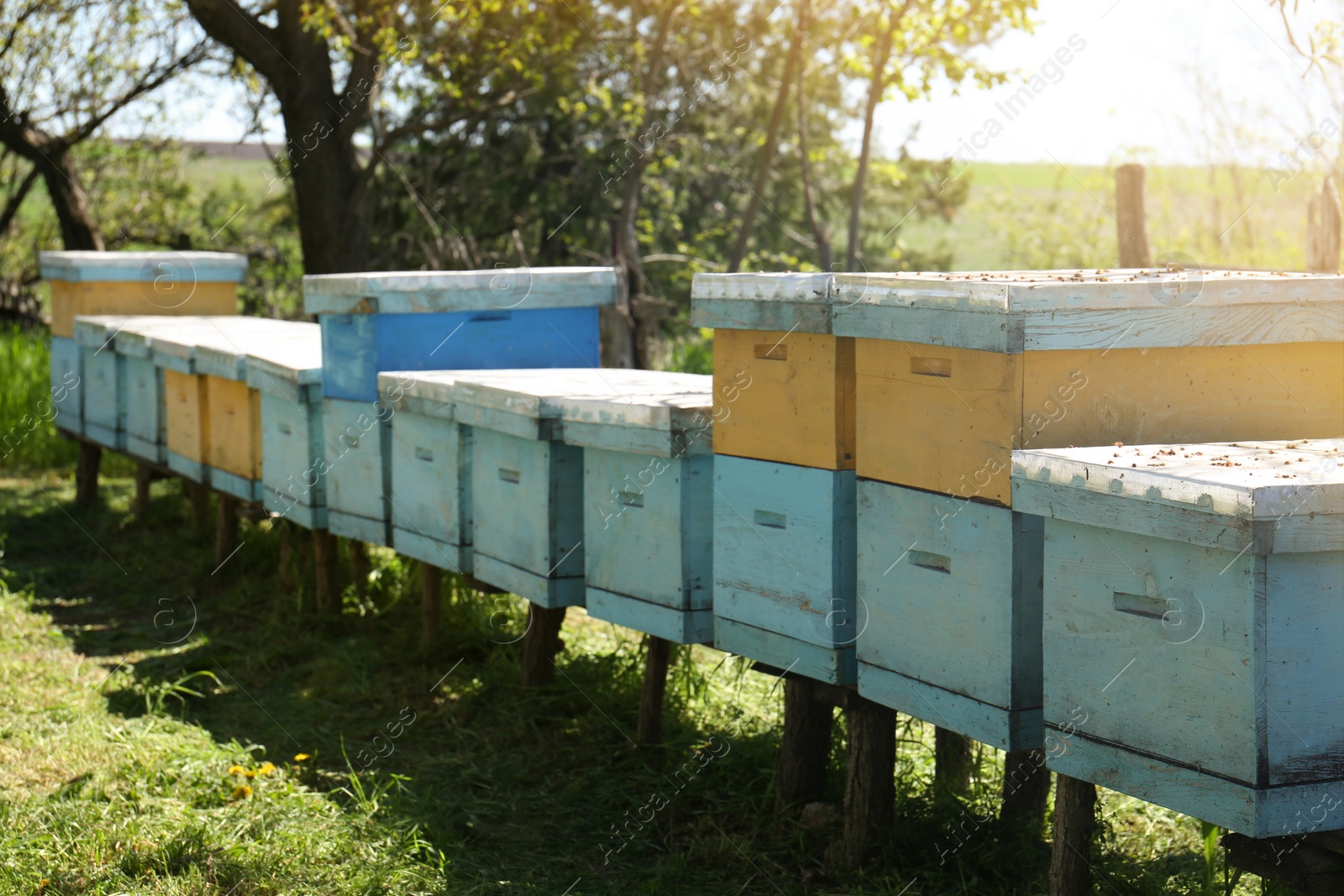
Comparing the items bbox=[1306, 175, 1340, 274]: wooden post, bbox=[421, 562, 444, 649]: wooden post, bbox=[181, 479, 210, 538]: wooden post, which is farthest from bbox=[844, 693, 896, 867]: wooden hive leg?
bbox=[181, 479, 210, 538]: wooden post

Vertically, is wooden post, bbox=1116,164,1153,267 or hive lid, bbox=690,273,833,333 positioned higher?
wooden post, bbox=1116,164,1153,267

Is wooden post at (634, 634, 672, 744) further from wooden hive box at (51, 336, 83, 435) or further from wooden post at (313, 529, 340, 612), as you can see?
wooden hive box at (51, 336, 83, 435)

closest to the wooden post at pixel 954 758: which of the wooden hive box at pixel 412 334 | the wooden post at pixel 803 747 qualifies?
the wooden post at pixel 803 747

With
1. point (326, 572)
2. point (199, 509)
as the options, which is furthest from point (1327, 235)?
point (199, 509)

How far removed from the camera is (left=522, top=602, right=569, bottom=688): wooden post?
5.30 metres

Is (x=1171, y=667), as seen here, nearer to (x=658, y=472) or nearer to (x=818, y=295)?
(x=818, y=295)

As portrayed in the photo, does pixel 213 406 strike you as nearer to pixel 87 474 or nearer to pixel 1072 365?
pixel 87 474

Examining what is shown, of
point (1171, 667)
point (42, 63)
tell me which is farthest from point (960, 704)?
point (42, 63)

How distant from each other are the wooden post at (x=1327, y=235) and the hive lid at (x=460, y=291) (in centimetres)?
348

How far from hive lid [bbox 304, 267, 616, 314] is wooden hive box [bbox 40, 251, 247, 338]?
147 inches

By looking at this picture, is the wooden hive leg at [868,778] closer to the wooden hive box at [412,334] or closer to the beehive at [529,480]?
the beehive at [529,480]

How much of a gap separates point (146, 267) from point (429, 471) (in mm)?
4975

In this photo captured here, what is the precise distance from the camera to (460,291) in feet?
18.0

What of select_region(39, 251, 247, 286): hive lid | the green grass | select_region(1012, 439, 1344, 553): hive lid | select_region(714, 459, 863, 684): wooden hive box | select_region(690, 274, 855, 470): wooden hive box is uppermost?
select_region(39, 251, 247, 286): hive lid
